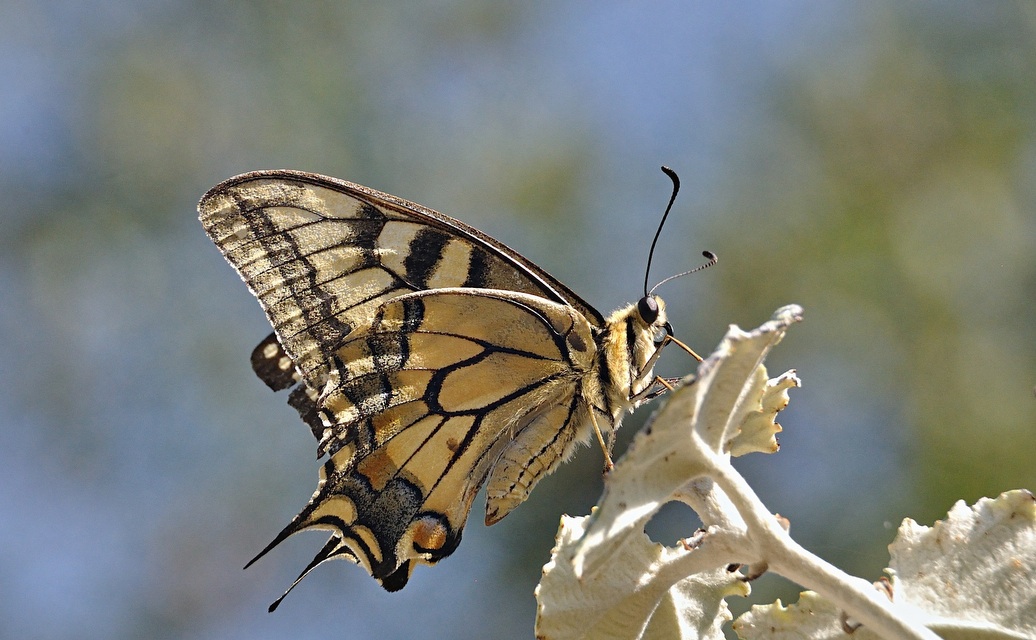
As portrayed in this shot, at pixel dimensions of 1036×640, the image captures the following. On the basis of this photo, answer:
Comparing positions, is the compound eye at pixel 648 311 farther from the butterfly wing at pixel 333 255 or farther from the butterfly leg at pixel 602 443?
the butterfly leg at pixel 602 443

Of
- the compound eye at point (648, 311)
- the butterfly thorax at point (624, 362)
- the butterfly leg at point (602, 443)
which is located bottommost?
the butterfly leg at point (602, 443)

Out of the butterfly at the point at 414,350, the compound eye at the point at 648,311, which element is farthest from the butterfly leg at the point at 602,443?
the compound eye at the point at 648,311

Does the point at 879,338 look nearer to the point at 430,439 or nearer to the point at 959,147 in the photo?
the point at 959,147

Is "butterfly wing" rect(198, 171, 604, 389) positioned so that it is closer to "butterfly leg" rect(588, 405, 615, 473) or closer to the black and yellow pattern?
the black and yellow pattern

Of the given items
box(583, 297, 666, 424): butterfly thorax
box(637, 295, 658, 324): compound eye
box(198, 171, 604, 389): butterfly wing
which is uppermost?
box(198, 171, 604, 389): butterfly wing

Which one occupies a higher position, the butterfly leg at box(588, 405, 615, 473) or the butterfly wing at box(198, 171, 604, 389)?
the butterfly wing at box(198, 171, 604, 389)

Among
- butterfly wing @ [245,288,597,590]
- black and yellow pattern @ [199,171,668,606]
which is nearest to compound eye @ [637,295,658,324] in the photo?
black and yellow pattern @ [199,171,668,606]

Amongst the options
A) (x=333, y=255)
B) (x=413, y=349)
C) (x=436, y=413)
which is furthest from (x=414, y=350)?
(x=333, y=255)

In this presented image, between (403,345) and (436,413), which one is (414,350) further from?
(436,413)
